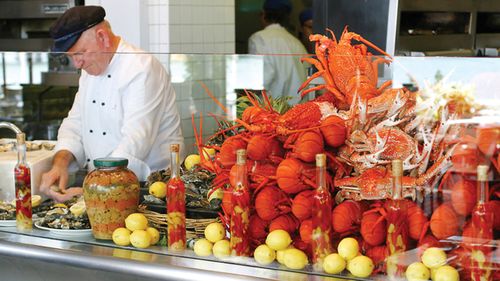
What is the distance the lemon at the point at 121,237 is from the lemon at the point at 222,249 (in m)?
0.29

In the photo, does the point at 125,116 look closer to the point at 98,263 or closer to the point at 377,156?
the point at 98,263

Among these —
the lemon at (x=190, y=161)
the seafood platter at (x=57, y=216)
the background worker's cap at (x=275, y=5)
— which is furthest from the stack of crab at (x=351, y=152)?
the background worker's cap at (x=275, y=5)

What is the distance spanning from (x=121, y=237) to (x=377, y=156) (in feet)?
2.66

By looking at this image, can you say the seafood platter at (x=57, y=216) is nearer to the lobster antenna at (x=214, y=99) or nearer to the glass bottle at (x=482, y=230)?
the lobster antenna at (x=214, y=99)

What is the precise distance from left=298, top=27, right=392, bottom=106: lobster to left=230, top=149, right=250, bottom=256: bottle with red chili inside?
315 millimetres

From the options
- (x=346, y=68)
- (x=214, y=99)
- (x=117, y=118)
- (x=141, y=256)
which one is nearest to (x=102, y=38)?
(x=117, y=118)

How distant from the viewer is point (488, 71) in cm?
199

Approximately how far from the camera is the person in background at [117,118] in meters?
2.80

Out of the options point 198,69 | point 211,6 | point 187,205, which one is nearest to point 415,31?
point 211,6

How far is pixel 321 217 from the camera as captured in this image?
6.86 feet

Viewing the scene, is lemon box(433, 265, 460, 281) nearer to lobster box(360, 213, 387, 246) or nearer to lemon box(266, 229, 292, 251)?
lobster box(360, 213, 387, 246)

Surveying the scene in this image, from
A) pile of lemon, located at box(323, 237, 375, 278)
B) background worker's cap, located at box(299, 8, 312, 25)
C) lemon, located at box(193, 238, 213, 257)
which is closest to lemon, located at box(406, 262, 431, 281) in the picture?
pile of lemon, located at box(323, 237, 375, 278)

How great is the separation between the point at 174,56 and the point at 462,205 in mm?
1263

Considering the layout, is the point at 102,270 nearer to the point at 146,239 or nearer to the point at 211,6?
the point at 146,239
